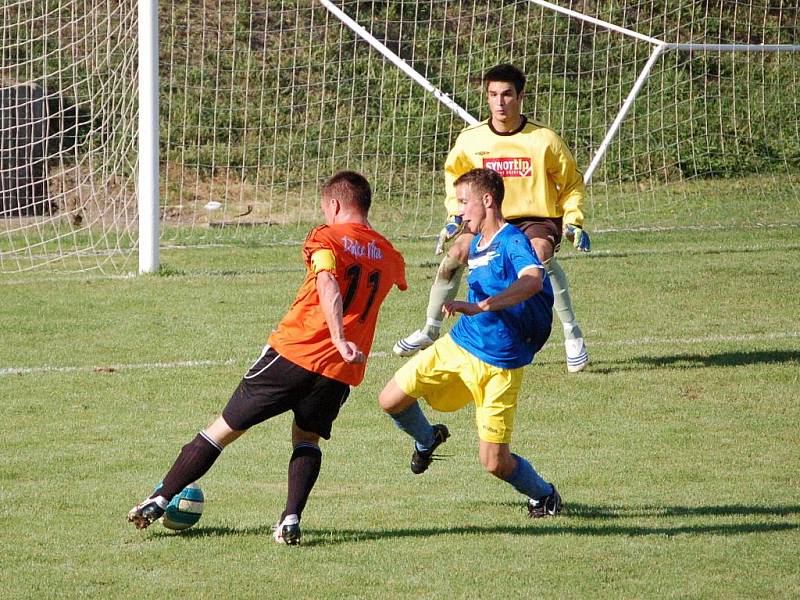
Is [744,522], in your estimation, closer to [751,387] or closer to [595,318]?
[751,387]

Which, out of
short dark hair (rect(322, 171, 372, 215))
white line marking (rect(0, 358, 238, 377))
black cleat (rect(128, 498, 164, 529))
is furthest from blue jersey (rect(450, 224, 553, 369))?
white line marking (rect(0, 358, 238, 377))

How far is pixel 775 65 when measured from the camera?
62.8ft

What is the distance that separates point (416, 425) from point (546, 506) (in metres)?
0.74

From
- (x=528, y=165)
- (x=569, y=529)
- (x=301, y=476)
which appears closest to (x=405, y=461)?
(x=569, y=529)

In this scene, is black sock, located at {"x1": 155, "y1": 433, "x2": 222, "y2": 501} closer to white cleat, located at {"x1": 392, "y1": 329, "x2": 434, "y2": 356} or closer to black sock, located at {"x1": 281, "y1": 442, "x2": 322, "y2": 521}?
black sock, located at {"x1": 281, "y1": 442, "x2": 322, "y2": 521}

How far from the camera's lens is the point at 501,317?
19.2 ft

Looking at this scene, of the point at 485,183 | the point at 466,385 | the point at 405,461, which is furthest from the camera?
the point at 405,461

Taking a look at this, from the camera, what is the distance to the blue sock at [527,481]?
5848 mm

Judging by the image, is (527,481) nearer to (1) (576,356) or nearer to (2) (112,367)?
(1) (576,356)

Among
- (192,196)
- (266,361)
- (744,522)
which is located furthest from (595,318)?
(192,196)

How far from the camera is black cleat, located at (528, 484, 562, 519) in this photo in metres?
5.99

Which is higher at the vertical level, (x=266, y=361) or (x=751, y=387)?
(x=266, y=361)

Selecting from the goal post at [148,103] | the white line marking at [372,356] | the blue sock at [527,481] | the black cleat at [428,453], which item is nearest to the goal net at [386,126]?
the goal post at [148,103]

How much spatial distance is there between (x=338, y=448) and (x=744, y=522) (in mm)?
2470
